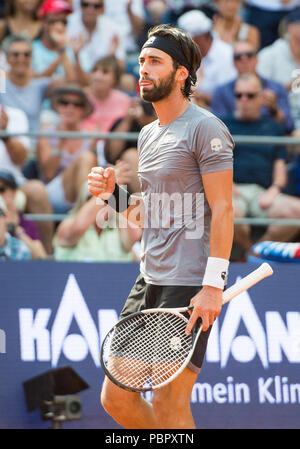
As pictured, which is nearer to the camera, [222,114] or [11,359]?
[11,359]

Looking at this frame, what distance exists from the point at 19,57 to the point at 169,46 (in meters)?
4.22

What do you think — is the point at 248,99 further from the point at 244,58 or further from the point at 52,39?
the point at 52,39

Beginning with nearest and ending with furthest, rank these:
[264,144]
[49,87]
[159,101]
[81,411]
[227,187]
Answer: [227,187] → [159,101] → [81,411] → [264,144] → [49,87]

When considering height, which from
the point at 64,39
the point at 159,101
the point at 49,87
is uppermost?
the point at 64,39

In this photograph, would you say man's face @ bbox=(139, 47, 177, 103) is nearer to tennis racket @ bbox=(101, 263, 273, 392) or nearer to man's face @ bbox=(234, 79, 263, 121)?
tennis racket @ bbox=(101, 263, 273, 392)

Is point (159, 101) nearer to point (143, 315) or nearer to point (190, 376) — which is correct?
point (143, 315)

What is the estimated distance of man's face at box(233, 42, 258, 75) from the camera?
7.29 meters

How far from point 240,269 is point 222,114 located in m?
2.76

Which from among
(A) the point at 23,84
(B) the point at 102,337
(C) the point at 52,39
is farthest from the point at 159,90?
(C) the point at 52,39

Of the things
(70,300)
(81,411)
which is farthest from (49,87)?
(81,411)

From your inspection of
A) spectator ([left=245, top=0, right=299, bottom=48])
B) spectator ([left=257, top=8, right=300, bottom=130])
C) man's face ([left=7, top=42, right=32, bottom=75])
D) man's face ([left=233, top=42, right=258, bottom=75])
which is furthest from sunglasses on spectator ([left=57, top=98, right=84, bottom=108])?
spectator ([left=245, top=0, right=299, bottom=48])

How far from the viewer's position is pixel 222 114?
275 inches

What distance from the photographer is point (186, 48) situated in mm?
3352

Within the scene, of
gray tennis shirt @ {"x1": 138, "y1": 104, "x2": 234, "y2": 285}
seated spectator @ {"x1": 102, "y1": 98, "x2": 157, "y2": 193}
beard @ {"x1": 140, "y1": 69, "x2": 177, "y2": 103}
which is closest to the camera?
gray tennis shirt @ {"x1": 138, "y1": 104, "x2": 234, "y2": 285}
